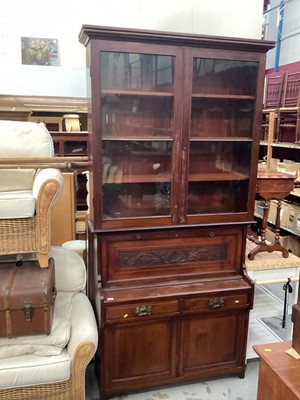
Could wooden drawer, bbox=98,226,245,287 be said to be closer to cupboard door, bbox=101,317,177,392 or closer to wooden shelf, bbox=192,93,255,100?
cupboard door, bbox=101,317,177,392

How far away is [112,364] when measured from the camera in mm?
2256

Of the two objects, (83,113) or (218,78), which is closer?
(218,78)

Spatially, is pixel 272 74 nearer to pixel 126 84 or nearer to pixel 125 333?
pixel 126 84

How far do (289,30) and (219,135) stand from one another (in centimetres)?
407

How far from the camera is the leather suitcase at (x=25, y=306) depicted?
189 cm

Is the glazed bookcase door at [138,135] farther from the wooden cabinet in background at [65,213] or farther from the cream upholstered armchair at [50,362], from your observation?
the wooden cabinet in background at [65,213]

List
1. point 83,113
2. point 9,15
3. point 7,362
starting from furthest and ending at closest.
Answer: point 83,113, point 9,15, point 7,362

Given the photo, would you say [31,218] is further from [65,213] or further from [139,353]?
[65,213]

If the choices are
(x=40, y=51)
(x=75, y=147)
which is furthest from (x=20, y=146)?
(x=75, y=147)

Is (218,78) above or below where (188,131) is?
above

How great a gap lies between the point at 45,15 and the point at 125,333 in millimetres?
2268

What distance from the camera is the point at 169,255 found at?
7.69ft

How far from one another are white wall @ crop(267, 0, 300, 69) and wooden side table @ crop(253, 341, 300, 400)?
496cm

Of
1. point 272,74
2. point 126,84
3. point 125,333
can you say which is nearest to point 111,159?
point 126,84
